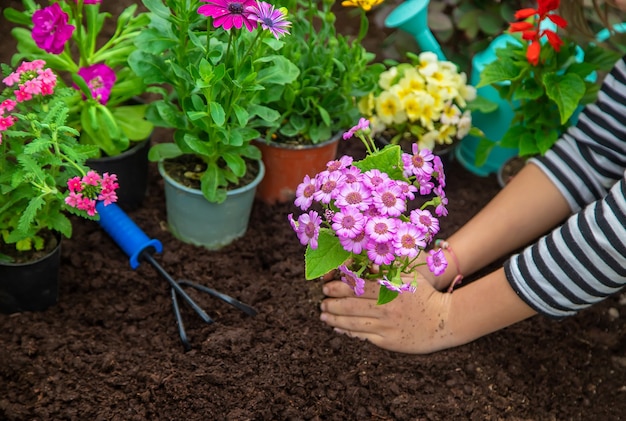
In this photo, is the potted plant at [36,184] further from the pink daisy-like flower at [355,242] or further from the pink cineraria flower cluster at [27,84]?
the pink daisy-like flower at [355,242]

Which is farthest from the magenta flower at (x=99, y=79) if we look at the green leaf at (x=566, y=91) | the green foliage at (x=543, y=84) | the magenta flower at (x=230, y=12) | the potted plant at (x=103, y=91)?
the green leaf at (x=566, y=91)

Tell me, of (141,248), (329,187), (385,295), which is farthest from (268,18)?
(141,248)

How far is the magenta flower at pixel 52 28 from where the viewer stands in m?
1.45

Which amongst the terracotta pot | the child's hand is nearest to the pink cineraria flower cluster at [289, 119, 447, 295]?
the child's hand

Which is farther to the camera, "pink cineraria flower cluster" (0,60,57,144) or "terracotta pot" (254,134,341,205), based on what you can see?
"terracotta pot" (254,134,341,205)

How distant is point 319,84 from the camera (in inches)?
67.2

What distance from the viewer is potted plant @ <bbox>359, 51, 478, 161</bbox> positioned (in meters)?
1.87

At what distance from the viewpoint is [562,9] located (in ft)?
5.57

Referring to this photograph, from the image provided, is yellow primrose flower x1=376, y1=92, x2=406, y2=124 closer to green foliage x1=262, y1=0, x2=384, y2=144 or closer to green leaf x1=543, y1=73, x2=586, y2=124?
green foliage x1=262, y1=0, x2=384, y2=144

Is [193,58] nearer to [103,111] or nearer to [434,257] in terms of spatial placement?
[103,111]

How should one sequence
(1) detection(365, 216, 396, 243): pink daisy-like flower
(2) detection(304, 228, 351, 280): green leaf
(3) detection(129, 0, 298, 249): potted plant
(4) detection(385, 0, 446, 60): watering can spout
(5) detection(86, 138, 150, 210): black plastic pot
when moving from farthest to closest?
(4) detection(385, 0, 446, 60): watering can spout → (5) detection(86, 138, 150, 210): black plastic pot → (3) detection(129, 0, 298, 249): potted plant → (2) detection(304, 228, 351, 280): green leaf → (1) detection(365, 216, 396, 243): pink daisy-like flower

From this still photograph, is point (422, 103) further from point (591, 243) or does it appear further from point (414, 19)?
point (591, 243)

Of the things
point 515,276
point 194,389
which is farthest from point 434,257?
point 194,389

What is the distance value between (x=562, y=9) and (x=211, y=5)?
900 millimetres
